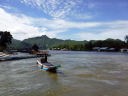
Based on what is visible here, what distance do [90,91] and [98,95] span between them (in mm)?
2034

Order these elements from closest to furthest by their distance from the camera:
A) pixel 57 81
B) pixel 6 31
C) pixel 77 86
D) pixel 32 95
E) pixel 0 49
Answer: pixel 32 95, pixel 77 86, pixel 57 81, pixel 0 49, pixel 6 31

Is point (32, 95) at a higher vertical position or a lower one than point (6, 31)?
lower

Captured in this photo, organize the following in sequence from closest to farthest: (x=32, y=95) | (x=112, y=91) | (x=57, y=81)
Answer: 1. (x=32, y=95)
2. (x=112, y=91)
3. (x=57, y=81)

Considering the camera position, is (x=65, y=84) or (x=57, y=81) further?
(x=57, y=81)

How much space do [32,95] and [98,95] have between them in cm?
699

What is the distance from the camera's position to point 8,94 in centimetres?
2336

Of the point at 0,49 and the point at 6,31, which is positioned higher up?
the point at 6,31

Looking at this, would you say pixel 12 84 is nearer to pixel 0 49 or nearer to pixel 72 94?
pixel 72 94

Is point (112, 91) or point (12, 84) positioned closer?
point (112, 91)

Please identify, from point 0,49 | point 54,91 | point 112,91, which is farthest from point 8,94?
point 0,49

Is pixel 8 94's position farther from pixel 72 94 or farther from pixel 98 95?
pixel 98 95

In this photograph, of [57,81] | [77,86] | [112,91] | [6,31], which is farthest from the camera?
[6,31]

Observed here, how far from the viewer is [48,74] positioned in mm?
37625

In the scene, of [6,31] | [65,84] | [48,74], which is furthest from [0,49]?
[65,84]
